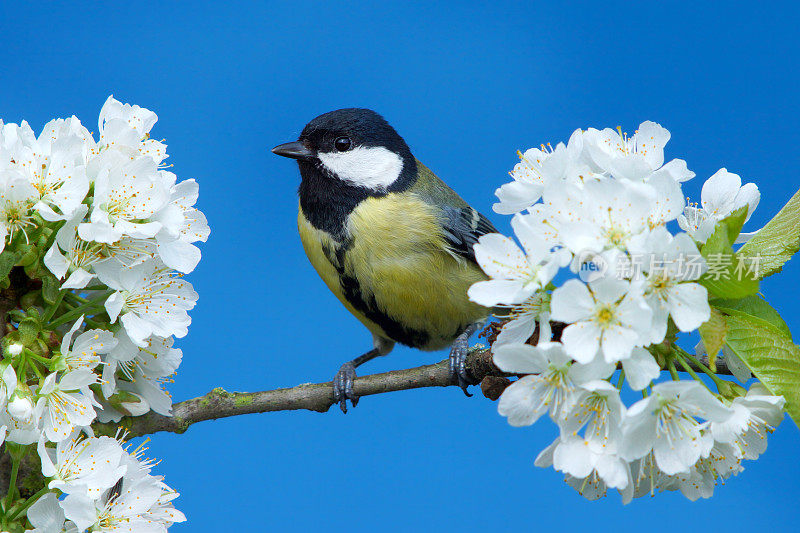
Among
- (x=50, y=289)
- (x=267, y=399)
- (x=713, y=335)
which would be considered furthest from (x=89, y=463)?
(x=713, y=335)

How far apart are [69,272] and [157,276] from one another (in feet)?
0.65

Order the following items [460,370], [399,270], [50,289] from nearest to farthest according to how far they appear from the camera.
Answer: [50,289], [460,370], [399,270]

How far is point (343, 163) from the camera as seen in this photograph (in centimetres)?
301

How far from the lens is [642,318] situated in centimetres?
141

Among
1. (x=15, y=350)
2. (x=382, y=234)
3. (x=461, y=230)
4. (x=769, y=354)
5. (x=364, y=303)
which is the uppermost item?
(x=461, y=230)

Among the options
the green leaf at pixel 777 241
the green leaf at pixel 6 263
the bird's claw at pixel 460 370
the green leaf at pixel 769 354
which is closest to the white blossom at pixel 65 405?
the green leaf at pixel 6 263

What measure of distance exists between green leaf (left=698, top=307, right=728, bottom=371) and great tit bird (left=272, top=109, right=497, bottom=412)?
1.22 metres

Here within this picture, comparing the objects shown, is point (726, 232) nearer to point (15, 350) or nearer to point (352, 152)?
point (15, 350)

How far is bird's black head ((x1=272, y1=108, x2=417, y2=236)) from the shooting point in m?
2.96

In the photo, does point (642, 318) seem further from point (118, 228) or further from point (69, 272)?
point (69, 272)

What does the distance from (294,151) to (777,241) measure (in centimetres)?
176

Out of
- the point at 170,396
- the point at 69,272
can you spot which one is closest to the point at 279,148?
the point at 170,396

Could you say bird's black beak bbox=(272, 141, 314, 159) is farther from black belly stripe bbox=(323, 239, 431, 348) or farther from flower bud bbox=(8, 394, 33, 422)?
flower bud bbox=(8, 394, 33, 422)

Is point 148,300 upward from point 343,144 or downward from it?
downward
